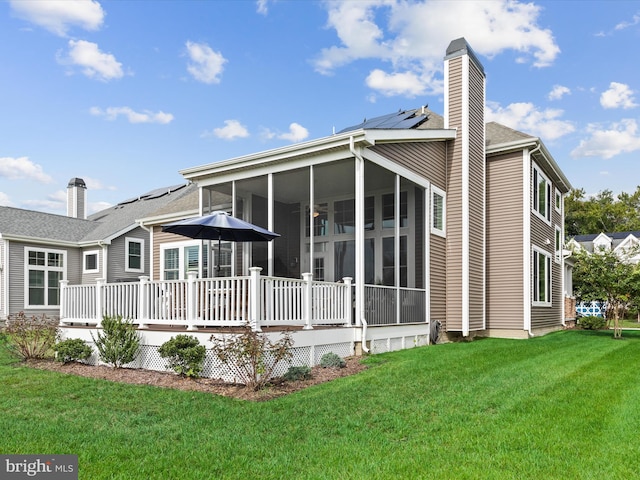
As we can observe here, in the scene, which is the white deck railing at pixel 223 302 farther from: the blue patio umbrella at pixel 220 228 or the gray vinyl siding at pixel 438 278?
the gray vinyl siding at pixel 438 278

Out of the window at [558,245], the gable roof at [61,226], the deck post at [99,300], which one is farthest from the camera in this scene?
the gable roof at [61,226]

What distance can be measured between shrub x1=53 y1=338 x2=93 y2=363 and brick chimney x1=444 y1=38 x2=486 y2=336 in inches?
317

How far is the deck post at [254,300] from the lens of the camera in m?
7.29

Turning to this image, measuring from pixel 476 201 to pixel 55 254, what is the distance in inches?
591

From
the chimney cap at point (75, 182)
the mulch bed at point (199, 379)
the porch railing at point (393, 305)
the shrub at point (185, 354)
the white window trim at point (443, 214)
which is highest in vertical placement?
the chimney cap at point (75, 182)

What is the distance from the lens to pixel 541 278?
1470 centimetres

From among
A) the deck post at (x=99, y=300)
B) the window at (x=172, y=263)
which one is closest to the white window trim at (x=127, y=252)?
the window at (x=172, y=263)

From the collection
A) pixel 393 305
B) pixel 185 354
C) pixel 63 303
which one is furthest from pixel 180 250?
pixel 185 354

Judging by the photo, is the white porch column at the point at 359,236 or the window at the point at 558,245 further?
the window at the point at 558,245

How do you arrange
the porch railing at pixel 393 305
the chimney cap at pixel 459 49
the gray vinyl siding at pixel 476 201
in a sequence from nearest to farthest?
the porch railing at pixel 393 305
the gray vinyl siding at pixel 476 201
the chimney cap at pixel 459 49

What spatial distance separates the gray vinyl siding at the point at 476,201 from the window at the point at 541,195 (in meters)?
1.82

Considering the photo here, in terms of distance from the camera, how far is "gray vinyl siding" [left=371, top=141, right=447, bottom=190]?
10.3 m

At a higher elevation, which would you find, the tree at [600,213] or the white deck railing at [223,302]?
the tree at [600,213]

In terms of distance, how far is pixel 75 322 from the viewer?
10.2 m
